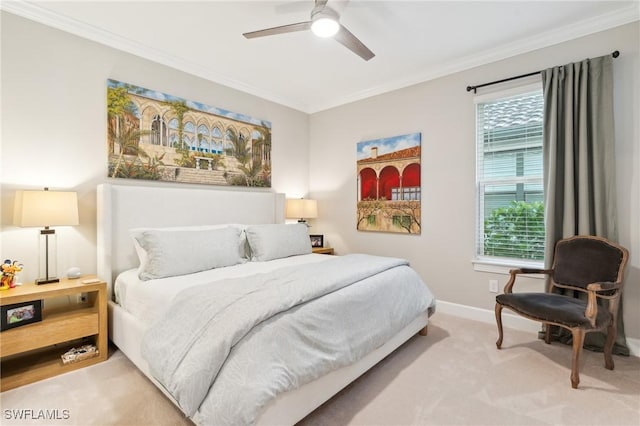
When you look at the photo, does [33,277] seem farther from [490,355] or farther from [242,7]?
[490,355]

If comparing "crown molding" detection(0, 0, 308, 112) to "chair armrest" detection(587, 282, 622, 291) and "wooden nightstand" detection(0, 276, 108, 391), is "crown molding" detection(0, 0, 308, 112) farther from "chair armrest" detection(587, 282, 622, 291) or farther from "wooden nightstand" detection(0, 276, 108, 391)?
"chair armrest" detection(587, 282, 622, 291)

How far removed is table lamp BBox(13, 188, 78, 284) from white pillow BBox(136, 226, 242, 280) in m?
0.52

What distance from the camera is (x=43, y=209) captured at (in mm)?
2260

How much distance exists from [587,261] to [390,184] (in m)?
2.07

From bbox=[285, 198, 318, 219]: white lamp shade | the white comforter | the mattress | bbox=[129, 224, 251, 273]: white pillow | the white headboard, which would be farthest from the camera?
bbox=[285, 198, 318, 219]: white lamp shade

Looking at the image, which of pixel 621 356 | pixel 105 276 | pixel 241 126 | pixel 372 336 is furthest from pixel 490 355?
pixel 241 126

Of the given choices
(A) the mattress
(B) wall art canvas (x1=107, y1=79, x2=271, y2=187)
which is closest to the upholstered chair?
(A) the mattress

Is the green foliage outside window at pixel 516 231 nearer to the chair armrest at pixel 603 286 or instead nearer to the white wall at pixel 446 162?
the white wall at pixel 446 162

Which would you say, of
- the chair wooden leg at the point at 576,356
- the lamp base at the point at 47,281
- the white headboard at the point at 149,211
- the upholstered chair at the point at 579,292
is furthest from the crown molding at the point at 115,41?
the chair wooden leg at the point at 576,356

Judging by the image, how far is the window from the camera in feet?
9.96

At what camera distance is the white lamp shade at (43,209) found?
2213 millimetres

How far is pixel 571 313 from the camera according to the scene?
2166 millimetres

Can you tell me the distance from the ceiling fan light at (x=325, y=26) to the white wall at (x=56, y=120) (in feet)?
6.35

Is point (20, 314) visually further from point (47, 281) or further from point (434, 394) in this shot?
point (434, 394)
